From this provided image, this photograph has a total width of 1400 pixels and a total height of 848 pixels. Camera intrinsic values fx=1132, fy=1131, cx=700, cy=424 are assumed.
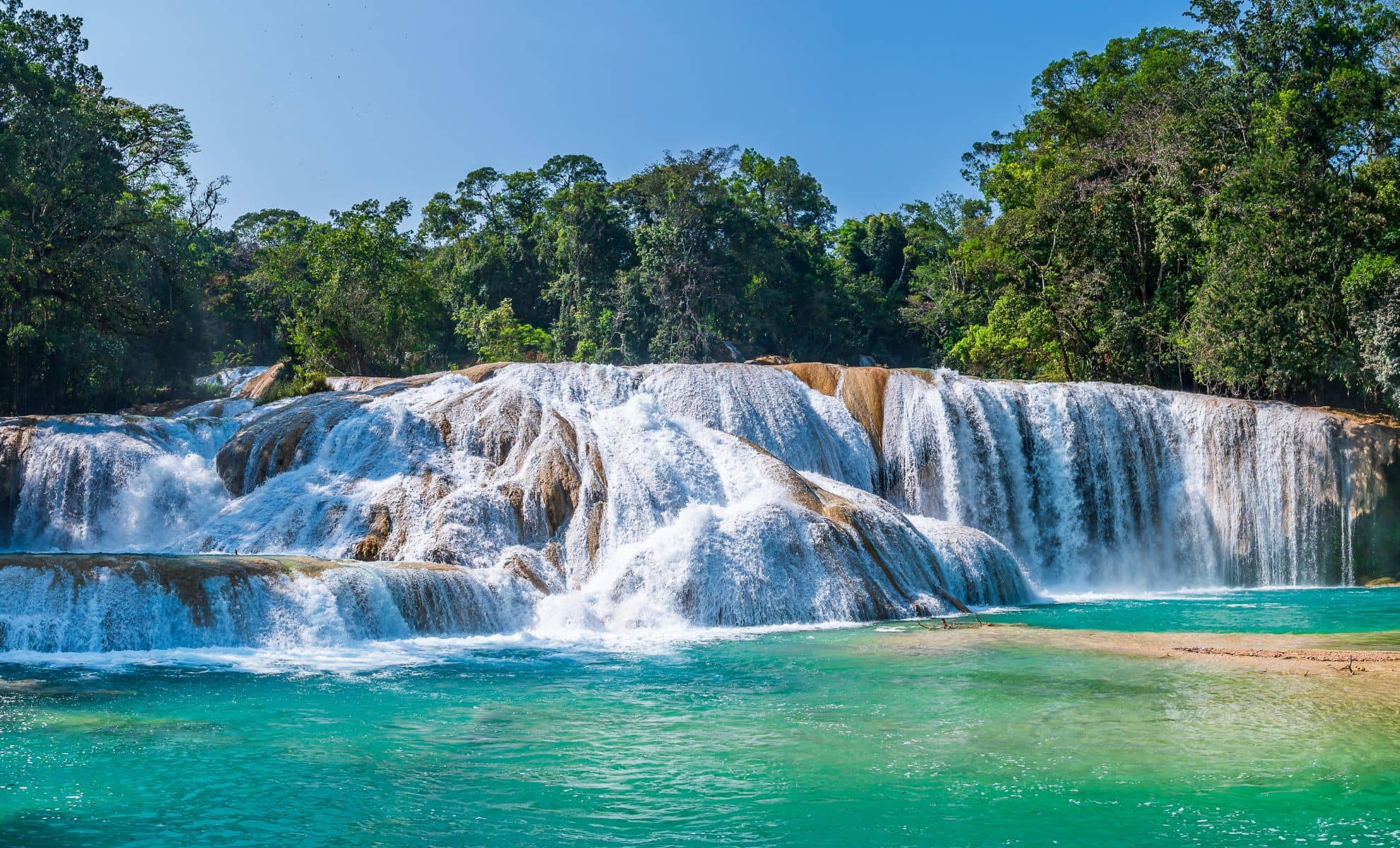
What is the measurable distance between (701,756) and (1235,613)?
47.7 feet

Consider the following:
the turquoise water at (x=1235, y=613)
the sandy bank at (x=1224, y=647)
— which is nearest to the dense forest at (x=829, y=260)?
the turquoise water at (x=1235, y=613)

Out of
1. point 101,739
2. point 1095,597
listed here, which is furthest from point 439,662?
point 1095,597

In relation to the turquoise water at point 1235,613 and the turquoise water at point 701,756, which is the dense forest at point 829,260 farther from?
the turquoise water at point 701,756

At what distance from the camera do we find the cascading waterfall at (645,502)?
16047mm

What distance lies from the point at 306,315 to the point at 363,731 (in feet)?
116

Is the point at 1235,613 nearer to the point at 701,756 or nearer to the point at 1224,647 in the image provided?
the point at 1224,647

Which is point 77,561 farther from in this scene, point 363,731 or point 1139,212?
point 1139,212

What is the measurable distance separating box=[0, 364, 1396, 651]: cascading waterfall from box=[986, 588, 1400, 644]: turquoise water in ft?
5.13

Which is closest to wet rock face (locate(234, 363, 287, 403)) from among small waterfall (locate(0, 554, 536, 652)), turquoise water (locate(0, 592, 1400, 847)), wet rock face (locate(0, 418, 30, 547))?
wet rock face (locate(0, 418, 30, 547))

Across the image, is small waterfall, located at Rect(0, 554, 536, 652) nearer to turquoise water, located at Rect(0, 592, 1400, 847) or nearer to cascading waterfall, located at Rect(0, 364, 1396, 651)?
cascading waterfall, located at Rect(0, 364, 1396, 651)

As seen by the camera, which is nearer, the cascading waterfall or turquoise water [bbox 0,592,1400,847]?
turquoise water [bbox 0,592,1400,847]

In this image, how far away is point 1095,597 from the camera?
24359mm

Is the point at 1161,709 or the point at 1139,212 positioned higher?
the point at 1139,212

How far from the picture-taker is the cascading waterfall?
16047mm
